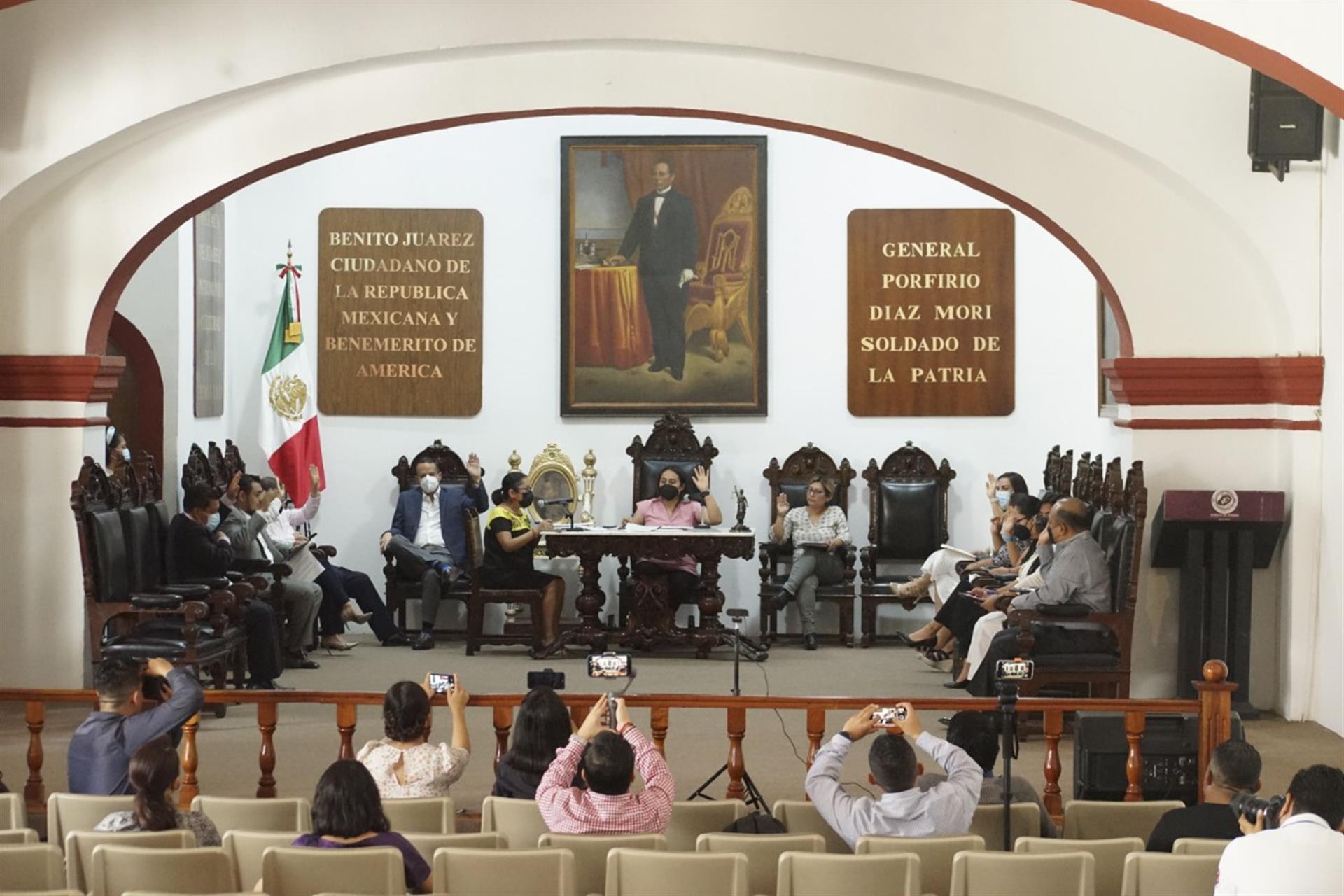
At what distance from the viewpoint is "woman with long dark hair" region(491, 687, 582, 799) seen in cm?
551

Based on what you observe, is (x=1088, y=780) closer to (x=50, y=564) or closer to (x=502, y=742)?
(x=502, y=742)

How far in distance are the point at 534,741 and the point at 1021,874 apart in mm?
1768

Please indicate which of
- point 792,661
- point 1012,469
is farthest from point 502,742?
point 1012,469

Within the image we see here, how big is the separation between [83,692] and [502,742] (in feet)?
5.24

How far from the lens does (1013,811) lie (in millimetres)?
5355

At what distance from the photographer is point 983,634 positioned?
903cm

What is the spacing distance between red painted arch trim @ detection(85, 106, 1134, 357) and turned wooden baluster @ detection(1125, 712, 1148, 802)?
3283mm

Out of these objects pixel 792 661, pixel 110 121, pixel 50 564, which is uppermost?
pixel 110 121

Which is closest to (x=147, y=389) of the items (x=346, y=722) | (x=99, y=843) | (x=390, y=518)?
(x=390, y=518)

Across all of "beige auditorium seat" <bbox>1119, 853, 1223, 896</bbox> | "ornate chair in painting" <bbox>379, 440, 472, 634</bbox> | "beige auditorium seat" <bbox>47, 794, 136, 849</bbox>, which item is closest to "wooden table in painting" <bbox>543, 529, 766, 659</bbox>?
"ornate chair in painting" <bbox>379, 440, 472, 634</bbox>

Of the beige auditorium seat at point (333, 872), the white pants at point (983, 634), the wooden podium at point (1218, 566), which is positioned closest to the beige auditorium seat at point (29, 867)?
the beige auditorium seat at point (333, 872)

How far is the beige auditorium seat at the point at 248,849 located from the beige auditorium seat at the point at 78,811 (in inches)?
23.4

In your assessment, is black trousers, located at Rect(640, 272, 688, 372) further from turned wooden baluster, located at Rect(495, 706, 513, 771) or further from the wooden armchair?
turned wooden baluster, located at Rect(495, 706, 513, 771)

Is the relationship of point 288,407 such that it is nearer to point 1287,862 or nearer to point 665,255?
point 665,255
